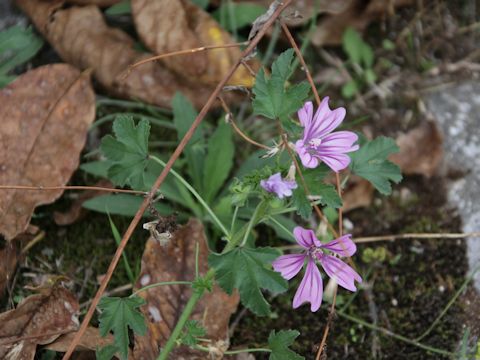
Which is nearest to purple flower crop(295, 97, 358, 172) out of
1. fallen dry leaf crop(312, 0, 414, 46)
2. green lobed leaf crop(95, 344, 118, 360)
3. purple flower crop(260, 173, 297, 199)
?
purple flower crop(260, 173, 297, 199)

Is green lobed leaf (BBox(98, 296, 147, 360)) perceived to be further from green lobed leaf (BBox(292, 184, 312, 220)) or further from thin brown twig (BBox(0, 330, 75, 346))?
green lobed leaf (BBox(292, 184, 312, 220))

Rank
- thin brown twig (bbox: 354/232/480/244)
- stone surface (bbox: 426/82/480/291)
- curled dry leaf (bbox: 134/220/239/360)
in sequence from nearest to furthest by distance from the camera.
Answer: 1. curled dry leaf (bbox: 134/220/239/360)
2. thin brown twig (bbox: 354/232/480/244)
3. stone surface (bbox: 426/82/480/291)

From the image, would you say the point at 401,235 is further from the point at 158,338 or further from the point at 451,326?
the point at 158,338

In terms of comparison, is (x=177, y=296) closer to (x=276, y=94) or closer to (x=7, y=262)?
(x=7, y=262)

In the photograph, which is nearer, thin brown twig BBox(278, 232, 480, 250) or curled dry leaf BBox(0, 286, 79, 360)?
curled dry leaf BBox(0, 286, 79, 360)

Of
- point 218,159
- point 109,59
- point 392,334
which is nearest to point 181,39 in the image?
point 109,59

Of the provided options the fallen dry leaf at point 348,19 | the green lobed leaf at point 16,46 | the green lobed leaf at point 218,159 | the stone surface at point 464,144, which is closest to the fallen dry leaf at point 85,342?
the green lobed leaf at point 218,159
